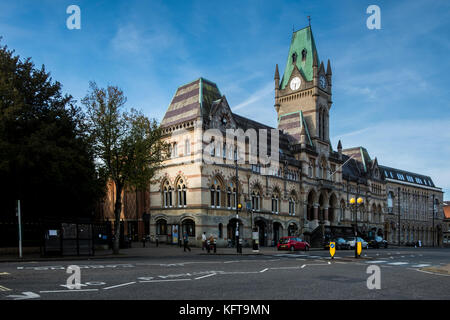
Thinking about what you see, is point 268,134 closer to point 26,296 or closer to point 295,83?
point 295,83

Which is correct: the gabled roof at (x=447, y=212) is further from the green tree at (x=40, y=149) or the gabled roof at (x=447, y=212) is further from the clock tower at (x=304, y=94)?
the green tree at (x=40, y=149)

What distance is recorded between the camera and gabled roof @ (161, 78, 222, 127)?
4200cm

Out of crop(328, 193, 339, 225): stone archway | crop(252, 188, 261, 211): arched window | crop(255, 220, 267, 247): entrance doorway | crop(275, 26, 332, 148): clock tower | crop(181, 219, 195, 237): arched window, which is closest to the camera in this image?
crop(181, 219, 195, 237): arched window

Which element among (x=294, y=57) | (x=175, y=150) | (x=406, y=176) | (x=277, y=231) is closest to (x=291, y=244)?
(x=277, y=231)

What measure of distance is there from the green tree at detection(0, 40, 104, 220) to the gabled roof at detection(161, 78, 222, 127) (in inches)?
505

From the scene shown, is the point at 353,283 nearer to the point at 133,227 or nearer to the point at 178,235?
the point at 178,235

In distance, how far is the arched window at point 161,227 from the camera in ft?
142

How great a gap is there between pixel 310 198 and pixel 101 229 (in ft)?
108

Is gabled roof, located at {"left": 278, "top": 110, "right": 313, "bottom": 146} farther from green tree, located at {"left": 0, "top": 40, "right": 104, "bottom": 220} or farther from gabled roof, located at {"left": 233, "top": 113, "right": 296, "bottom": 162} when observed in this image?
green tree, located at {"left": 0, "top": 40, "right": 104, "bottom": 220}

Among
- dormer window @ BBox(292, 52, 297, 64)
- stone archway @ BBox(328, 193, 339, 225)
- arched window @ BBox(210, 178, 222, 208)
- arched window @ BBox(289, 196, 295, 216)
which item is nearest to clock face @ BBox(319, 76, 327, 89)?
dormer window @ BBox(292, 52, 297, 64)

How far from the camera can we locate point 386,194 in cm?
8250

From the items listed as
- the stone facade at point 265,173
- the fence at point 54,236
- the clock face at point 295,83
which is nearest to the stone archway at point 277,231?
the stone facade at point 265,173

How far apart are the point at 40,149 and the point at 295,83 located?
44749 mm

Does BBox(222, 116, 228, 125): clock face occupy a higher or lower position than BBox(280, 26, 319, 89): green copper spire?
lower
